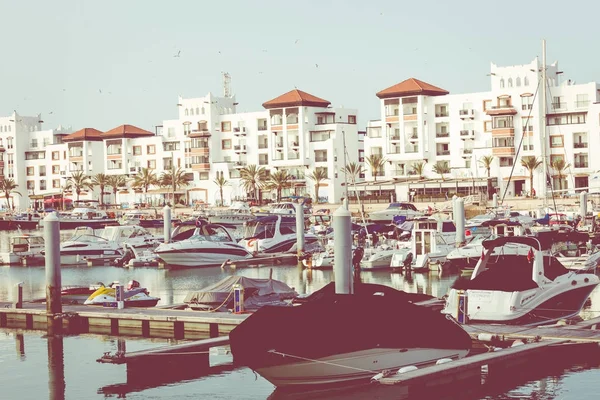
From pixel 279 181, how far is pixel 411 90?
20233 mm

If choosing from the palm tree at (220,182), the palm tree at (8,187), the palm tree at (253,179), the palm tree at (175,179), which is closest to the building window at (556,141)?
the palm tree at (253,179)

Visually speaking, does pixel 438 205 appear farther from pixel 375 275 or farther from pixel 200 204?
pixel 375 275

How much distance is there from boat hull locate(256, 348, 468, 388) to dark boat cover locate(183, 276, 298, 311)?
1019 centimetres

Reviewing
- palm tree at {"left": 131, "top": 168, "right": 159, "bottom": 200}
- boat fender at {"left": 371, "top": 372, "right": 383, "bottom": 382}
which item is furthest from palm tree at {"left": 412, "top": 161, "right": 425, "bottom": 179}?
boat fender at {"left": 371, "top": 372, "right": 383, "bottom": 382}

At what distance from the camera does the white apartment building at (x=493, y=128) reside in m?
110

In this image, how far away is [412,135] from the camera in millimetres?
119875

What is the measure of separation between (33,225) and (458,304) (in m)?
97.6

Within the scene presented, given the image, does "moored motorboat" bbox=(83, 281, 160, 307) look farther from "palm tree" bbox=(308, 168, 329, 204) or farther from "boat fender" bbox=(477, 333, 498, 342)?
"palm tree" bbox=(308, 168, 329, 204)

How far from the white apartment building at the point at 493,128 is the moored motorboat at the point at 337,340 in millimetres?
83579

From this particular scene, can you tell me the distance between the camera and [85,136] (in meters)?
152

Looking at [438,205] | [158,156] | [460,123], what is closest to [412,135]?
[460,123]

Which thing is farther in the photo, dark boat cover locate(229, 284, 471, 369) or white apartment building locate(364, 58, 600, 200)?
white apartment building locate(364, 58, 600, 200)

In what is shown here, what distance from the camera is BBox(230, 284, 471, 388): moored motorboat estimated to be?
22.1 m

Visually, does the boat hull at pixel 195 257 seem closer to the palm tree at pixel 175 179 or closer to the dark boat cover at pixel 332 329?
the dark boat cover at pixel 332 329
